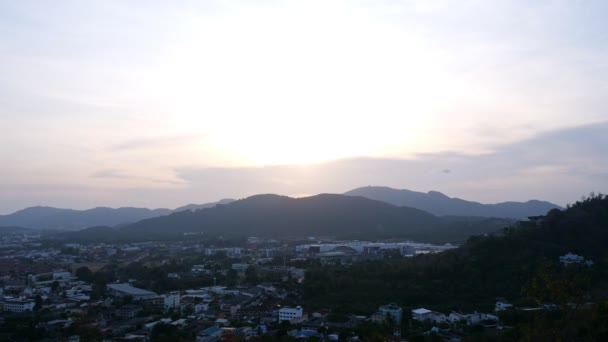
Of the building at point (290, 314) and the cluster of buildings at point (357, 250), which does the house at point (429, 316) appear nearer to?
the building at point (290, 314)

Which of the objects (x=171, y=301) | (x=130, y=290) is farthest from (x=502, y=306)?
(x=130, y=290)

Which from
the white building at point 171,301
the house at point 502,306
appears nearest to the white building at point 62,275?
the white building at point 171,301

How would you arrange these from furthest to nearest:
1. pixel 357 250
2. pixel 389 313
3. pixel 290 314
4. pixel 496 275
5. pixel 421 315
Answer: pixel 357 250
pixel 496 275
pixel 290 314
pixel 421 315
pixel 389 313

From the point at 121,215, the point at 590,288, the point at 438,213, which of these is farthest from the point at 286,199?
the point at 121,215

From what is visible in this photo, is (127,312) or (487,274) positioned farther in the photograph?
(487,274)

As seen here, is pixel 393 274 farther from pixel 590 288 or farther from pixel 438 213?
pixel 438 213

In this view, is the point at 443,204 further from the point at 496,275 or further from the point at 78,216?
the point at 496,275
